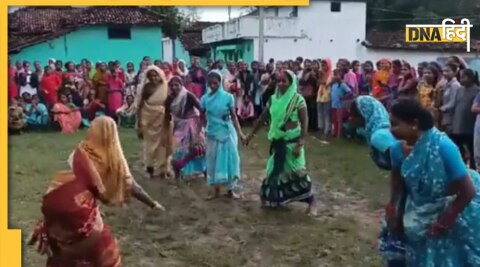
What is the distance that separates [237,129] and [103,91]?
800cm

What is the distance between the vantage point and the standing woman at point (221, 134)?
782 centimetres

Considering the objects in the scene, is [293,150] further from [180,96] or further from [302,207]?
[180,96]

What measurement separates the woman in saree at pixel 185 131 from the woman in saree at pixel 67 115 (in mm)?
5996

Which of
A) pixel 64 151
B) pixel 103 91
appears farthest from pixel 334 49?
pixel 64 151

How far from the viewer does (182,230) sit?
6625 mm

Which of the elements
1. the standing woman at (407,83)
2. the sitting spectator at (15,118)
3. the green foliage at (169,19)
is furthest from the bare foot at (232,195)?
the green foliage at (169,19)

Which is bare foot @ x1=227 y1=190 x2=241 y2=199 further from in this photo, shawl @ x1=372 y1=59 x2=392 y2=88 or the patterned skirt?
shawl @ x1=372 y1=59 x2=392 y2=88

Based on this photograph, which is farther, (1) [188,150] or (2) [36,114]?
(2) [36,114]

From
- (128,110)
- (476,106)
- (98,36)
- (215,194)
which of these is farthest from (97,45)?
(476,106)

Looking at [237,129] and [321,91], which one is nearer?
[237,129]

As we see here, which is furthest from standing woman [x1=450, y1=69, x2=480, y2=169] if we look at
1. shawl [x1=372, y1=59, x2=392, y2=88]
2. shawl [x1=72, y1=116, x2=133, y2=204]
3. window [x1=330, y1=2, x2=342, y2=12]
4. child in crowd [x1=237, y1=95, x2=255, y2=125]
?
window [x1=330, y1=2, x2=342, y2=12]

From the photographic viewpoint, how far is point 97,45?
23234mm

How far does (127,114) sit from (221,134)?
7469 millimetres

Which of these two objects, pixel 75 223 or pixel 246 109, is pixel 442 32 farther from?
pixel 75 223
